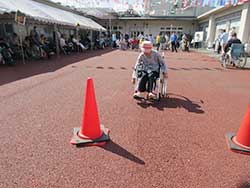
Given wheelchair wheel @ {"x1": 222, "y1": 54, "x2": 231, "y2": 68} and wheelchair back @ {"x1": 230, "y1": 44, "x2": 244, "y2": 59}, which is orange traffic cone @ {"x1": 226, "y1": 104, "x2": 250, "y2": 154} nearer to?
wheelchair back @ {"x1": 230, "y1": 44, "x2": 244, "y2": 59}

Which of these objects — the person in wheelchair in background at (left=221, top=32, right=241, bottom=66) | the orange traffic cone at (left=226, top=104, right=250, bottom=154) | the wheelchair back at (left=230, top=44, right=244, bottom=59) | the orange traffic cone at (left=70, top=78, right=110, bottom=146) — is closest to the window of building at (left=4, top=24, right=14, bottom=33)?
the orange traffic cone at (left=70, top=78, right=110, bottom=146)

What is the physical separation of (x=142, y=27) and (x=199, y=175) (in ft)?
88.3

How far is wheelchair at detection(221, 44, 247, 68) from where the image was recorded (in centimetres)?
812

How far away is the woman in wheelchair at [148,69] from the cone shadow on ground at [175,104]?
238 mm

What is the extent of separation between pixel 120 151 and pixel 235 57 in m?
7.94

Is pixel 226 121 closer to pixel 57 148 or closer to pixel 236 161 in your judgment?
pixel 236 161

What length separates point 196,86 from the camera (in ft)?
18.9

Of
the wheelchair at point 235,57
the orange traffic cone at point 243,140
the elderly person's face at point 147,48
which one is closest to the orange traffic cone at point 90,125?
the orange traffic cone at point 243,140

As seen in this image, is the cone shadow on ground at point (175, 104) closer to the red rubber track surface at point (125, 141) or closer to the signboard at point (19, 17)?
the red rubber track surface at point (125, 141)

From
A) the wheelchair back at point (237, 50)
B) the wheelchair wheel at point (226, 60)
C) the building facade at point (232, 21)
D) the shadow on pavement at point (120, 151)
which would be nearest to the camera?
the shadow on pavement at point (120, 151)

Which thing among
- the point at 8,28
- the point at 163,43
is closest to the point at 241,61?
the point at 163,43

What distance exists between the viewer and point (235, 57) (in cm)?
841

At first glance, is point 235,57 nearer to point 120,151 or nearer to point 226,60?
point 226,60

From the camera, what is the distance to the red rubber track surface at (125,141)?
6.73ft
